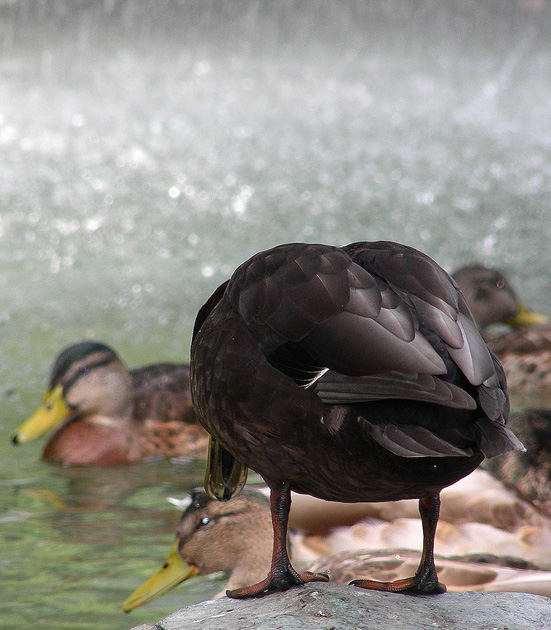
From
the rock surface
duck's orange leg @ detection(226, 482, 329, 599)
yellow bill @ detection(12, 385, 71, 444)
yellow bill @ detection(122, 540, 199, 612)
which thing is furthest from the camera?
yellow bill @ detection(12, 385, 71, 444)

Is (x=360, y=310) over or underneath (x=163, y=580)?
over

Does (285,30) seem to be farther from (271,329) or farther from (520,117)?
(271,329)

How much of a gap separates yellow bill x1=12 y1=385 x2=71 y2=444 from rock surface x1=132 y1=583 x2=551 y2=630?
3201 millimetres

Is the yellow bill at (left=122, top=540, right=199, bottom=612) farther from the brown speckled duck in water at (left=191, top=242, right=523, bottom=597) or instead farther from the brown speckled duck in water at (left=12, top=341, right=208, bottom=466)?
the brown speckled duck in water at (left=12, top=341, right=208, bottom=466)

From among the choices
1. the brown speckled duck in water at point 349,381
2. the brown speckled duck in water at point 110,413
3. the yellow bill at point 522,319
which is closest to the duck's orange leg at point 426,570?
the brown speckled duck in water at point 349,381

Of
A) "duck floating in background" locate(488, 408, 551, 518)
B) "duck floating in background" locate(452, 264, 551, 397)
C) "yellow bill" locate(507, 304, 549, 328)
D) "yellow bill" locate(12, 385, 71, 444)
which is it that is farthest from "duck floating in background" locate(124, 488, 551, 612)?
"yellow bill" locate(507, 304, 549, 328)

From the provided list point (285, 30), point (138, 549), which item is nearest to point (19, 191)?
point (285, 30)

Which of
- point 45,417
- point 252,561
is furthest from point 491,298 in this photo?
point 252,561

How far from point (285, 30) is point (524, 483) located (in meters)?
10.2

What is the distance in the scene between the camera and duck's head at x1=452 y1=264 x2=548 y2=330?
7914mm

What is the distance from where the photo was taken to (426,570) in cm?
242

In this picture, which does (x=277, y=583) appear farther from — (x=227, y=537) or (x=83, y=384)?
(x=83, y=384)

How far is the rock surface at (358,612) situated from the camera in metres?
2.22

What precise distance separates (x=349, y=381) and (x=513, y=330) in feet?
19.7
